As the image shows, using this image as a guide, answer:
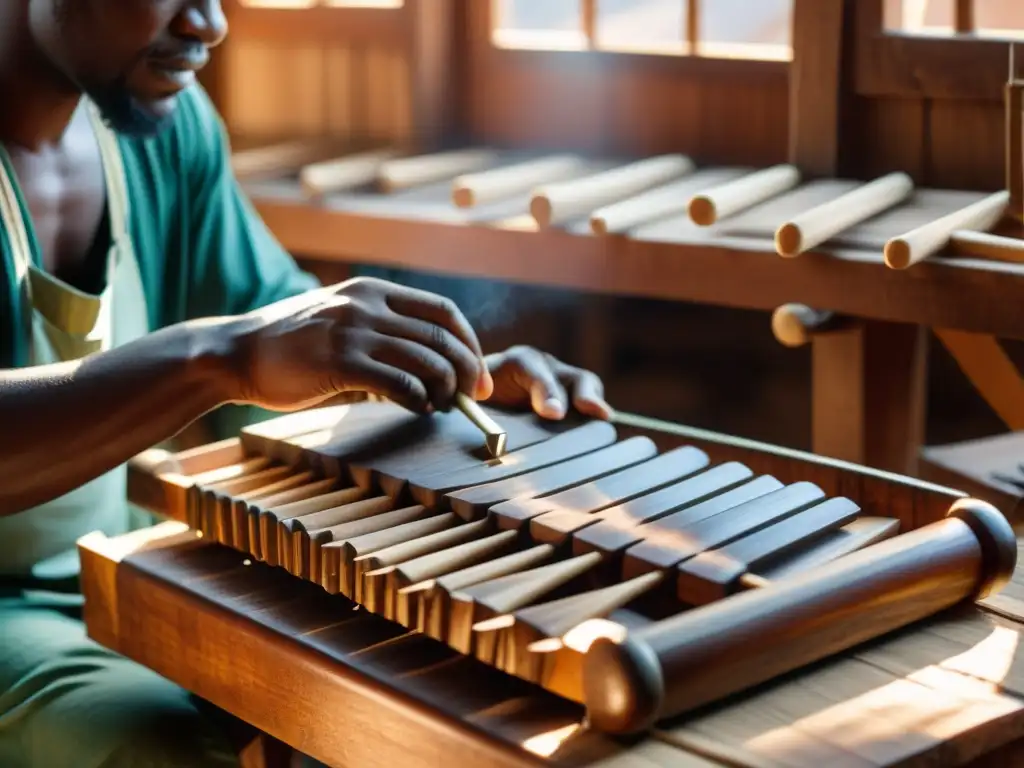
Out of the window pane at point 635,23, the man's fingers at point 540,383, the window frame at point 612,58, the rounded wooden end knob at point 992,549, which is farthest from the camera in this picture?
the window pane at point 635,23

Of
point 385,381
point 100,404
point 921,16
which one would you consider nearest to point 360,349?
point 385,381

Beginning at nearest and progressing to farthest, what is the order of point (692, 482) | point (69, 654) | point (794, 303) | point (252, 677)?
point (252, 677), point (692, 482), point (69, 654), point (794, 303)

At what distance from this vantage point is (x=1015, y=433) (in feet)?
8.63

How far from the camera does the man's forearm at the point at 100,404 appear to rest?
171cm

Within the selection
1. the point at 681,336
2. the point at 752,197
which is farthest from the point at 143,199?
the point at 681,336

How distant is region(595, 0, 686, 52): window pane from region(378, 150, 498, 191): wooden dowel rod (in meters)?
0.39

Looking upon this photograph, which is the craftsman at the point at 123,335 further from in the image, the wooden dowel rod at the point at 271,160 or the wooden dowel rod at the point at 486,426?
the wooden dowel rod at the point at 271,160

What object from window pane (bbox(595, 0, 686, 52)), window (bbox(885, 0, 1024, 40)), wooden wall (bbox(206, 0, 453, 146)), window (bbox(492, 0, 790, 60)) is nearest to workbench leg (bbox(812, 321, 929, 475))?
window (bbox(885, 0, 1024, 40))

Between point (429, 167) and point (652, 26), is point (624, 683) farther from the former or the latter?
point (652, 26)

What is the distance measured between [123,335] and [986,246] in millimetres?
1426

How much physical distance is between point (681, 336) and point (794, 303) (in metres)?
1.26

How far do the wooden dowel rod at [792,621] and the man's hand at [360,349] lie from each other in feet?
1.83

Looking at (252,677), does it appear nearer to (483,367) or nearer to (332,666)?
(332,666)

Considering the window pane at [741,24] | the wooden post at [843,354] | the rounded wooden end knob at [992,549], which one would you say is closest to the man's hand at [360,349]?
the rounded wooden end knob at [992,549]
